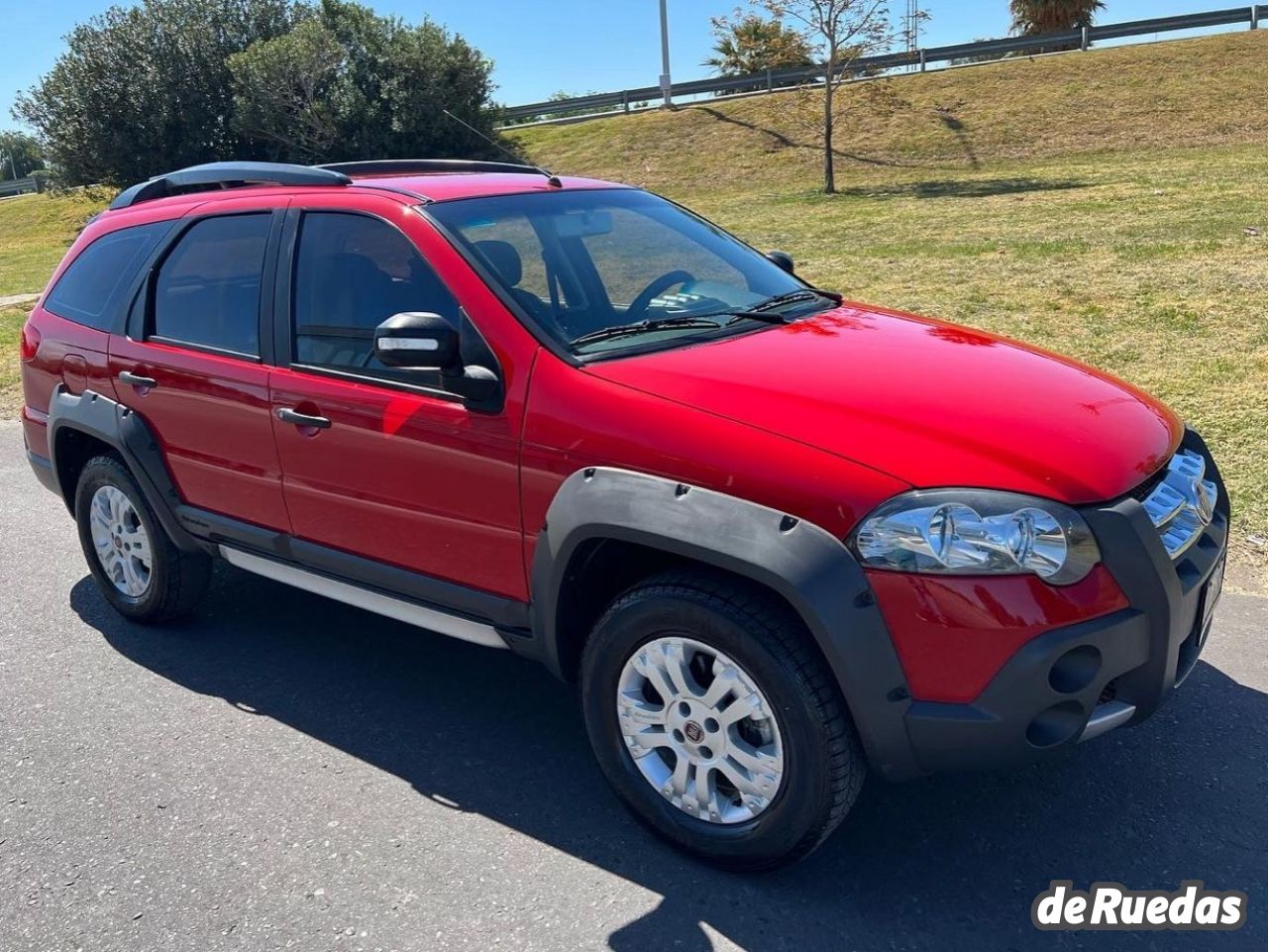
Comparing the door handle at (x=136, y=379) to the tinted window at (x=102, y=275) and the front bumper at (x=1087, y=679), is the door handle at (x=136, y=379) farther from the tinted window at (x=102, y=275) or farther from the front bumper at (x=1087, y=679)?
the front bumper at (x=1087, y=679)

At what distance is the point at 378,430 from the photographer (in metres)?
3.55

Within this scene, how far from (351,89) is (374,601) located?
29.4m

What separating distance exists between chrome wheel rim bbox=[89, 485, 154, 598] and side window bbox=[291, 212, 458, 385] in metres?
1.41

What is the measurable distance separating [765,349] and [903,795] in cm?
139

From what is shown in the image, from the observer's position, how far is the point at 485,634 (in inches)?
137

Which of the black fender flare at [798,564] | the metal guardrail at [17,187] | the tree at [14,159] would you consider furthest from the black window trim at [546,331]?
the tree at [14,159]

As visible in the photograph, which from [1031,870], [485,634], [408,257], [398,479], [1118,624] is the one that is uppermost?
[408,257]

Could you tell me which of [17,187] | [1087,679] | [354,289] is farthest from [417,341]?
[17,187]

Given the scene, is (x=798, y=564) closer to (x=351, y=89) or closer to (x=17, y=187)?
(x=351, y=89)

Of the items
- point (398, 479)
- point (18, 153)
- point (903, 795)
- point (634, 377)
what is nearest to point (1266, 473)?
point (903, 795)

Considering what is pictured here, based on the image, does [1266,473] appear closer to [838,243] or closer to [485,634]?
[485,634]

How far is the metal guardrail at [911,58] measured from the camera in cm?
3328

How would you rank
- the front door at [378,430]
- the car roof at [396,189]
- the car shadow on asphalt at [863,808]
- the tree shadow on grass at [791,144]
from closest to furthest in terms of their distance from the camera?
the car shadow on asphalt at [863,808] < the front door at [378,430] < the car roof at [396,189] < the tree shadow on grass at [791,144]

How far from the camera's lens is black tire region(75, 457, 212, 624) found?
461 centimetres
